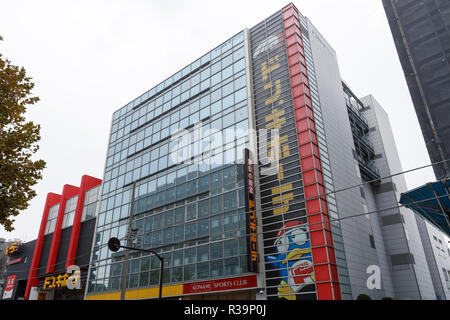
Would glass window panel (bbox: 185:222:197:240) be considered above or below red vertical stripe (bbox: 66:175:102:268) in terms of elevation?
below

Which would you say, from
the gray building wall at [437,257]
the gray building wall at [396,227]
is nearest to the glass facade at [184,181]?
the gray building wall at [396,227]

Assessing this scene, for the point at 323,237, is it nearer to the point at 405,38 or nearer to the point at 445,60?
the point at 445,60

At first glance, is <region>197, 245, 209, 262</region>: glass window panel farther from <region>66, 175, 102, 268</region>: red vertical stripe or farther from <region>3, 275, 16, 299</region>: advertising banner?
<region>3, 275, 16, 299</region>: advertising banner

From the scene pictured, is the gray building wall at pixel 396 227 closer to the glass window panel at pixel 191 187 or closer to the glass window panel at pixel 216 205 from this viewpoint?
the glass window panel at pixel 216 205

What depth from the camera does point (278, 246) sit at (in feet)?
86.7

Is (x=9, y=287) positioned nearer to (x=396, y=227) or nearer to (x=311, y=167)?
(x=311, y=167)

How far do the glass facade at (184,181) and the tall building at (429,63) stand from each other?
17.3 m

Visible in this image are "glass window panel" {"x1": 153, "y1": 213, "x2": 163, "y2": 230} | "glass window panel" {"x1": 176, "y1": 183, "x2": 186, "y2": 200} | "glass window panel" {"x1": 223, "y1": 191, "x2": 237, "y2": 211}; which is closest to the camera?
"glass window panel" {"x1": 223, "y1": 191, "x2": 237, "y2": 211}

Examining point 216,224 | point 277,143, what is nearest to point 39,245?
point 216,224

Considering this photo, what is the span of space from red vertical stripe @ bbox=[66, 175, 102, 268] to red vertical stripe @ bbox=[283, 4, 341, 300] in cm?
3547

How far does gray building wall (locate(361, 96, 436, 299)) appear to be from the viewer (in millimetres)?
36688

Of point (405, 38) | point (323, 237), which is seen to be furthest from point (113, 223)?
point (405, 38)

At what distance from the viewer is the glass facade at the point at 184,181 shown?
3009 centimetres

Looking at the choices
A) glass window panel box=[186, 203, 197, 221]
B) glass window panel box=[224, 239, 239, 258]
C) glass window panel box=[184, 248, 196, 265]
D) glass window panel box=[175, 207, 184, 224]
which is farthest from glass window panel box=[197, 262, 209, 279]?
glass window panel box=[175, 207, 184, 224]
